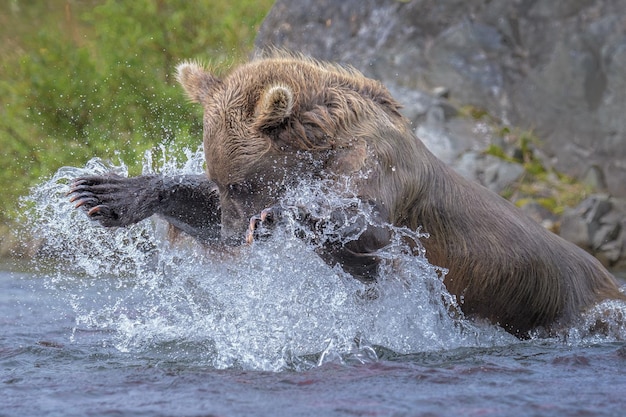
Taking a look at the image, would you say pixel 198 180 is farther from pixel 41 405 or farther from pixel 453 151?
pixel 453 151

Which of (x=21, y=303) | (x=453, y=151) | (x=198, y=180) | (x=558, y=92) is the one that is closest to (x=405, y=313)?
(x=198, y=180)

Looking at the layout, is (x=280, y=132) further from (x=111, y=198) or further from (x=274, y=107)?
(x=111, y=198)

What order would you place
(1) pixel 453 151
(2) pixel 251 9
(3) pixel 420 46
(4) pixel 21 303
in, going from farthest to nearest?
1. (2) pixel 251 9
2. (3) pixel 420 46
3. (1) pixel 453 151
4. (4) pixel 21 303

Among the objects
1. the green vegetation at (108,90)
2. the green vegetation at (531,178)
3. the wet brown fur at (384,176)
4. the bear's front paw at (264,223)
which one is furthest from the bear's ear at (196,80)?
the green vegetation at (531,178)

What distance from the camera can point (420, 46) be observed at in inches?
512

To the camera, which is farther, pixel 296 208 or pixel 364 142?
pixel 364 142

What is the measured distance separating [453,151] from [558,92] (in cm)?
161

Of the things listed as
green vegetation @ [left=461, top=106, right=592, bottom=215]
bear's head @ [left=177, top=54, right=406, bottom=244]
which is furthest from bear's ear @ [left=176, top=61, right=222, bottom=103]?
green vegetation @ [left=461, top=106, right=592, bottom=215]

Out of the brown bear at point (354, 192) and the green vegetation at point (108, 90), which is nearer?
the brown bear at point (354, 192)

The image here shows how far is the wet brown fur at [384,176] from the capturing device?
16.0ft

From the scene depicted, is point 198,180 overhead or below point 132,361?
overhead

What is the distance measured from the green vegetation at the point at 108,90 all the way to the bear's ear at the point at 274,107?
5484mm

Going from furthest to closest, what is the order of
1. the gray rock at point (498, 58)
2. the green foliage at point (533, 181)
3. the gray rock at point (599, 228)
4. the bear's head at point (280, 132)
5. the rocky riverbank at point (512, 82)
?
the gray rock at point (498, 58) → the rocky riverbank at point (512, 82) → the green foliage at point (533, 181) → the gray rock at point (599, 228) → the bear's head at point (280, 132)

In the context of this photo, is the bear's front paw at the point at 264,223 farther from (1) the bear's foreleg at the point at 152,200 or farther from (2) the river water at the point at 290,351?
(1) the bear's foreleg at the point at 152,200
